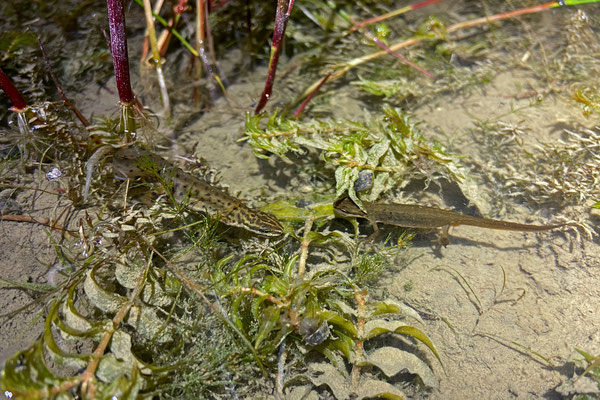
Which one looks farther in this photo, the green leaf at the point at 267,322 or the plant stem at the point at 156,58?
the plant stem at the point at 156,58

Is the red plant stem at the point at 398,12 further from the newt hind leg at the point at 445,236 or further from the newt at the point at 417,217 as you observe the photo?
the newt hind leg at the point at 445,236

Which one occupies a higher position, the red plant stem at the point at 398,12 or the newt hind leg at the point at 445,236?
the red plant stem at the point at 398,12

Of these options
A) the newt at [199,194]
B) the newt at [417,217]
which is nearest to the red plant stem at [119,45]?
the newt at [199,194]

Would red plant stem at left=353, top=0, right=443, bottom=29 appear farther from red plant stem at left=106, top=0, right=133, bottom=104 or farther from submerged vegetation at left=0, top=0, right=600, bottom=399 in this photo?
red plant stem at left=106, top=0, right=133, bottom=104

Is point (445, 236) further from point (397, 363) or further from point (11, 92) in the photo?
point (11, 92)

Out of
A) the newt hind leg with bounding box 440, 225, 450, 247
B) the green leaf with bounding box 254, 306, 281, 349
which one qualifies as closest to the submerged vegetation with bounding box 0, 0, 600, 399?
the green leaf with bounding box 254, 306, 281, 349

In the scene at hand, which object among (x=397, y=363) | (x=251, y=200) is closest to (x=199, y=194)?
(x=251, y=200)
